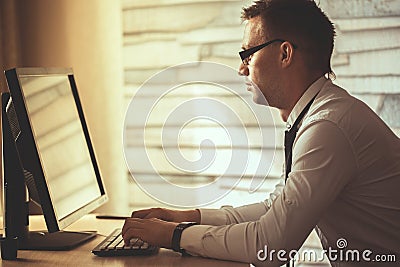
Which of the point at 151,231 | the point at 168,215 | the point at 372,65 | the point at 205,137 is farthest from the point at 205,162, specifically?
the point at 151,231

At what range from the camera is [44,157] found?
1670mm

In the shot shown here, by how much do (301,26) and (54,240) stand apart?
90cm

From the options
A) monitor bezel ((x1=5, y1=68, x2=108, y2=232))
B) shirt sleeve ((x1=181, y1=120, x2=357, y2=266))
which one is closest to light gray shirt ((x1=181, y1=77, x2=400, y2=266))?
shirt sleeve ((x1=181, y1=120, x2=357, y2=266))

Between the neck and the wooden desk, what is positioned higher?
the neck

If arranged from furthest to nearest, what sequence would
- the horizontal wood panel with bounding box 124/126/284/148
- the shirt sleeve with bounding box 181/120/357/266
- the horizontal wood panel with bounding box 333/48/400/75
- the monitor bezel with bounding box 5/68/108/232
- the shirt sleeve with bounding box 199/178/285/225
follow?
1. the horizontal wood panel with bounding box 124/126/284/148
2. the horizontal wood panel with bounding box 333/48/400/75
3. the shirt sleeve with bounding box 199/178/285/225
4. the monitor bezel with bounding box 5/68/108/232
5. the shirt sleeve with bounding box 181/120/357/266

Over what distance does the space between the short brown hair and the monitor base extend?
0.77m

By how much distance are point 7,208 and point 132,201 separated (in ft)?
3.75

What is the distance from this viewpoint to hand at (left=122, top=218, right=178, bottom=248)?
1634mm

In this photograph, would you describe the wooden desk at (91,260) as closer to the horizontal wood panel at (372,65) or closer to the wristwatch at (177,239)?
the wristwatch at (177,239)

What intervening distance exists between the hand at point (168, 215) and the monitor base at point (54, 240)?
0.58 feet

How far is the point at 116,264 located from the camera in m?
1.59

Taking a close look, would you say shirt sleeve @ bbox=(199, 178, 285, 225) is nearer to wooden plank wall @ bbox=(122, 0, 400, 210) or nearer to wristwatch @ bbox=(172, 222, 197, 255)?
wristwatch @ bbox=(172, 222, 197, 255)

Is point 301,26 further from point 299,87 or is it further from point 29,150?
point 29,150

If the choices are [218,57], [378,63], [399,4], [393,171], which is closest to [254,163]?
[218,57]
